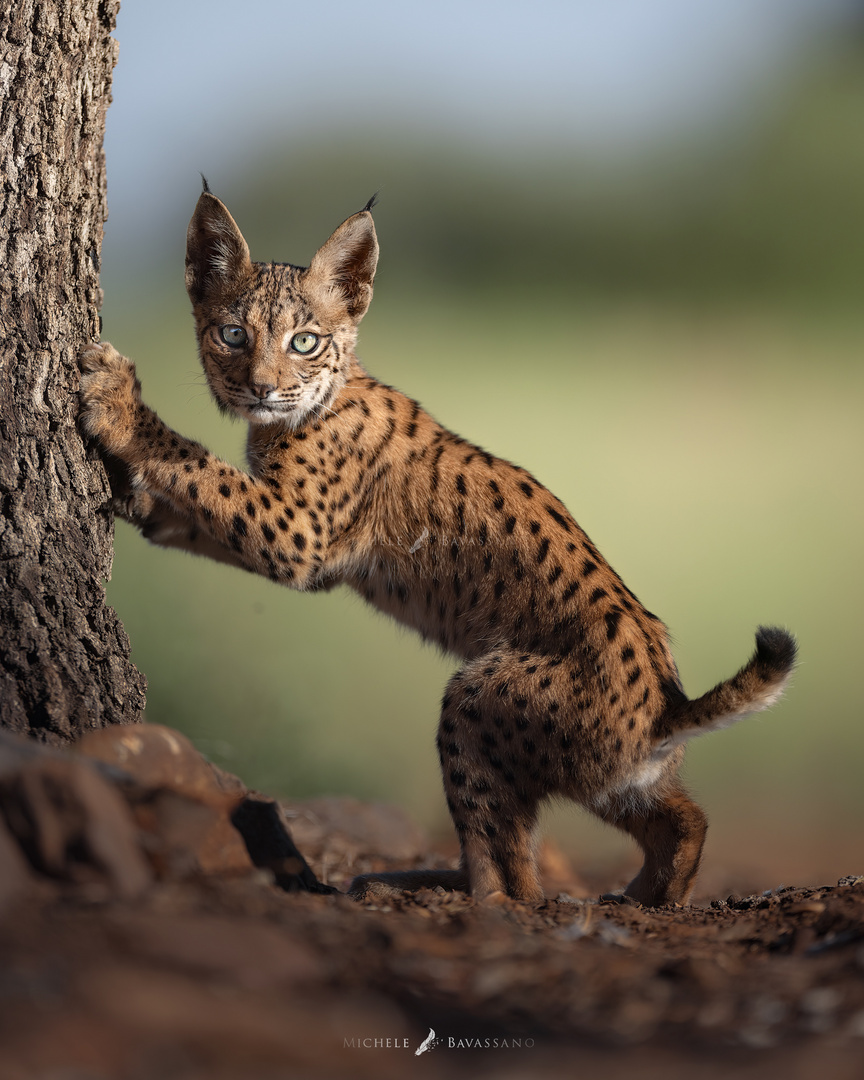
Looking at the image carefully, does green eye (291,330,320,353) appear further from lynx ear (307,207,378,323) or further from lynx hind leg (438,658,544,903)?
lynx hind leg (438,658,544,903)

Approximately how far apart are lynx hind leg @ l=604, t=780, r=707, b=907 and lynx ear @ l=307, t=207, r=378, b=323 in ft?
→ 8.79

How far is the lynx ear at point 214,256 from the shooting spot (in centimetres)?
442

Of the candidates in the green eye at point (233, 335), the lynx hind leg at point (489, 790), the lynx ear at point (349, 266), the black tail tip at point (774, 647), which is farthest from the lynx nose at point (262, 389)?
the black tail tip at point (774, 647)

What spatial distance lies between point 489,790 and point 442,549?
1136mm

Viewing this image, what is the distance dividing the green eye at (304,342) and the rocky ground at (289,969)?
2.20 metres

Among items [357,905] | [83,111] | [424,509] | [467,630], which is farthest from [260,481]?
[357,905]

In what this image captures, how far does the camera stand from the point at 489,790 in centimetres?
391

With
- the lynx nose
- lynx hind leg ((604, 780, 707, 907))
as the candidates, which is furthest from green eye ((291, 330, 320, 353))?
lynx hind leg ((604, 780, 707, 907))

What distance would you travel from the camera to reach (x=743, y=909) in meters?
3.69

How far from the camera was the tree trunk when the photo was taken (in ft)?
10.9
